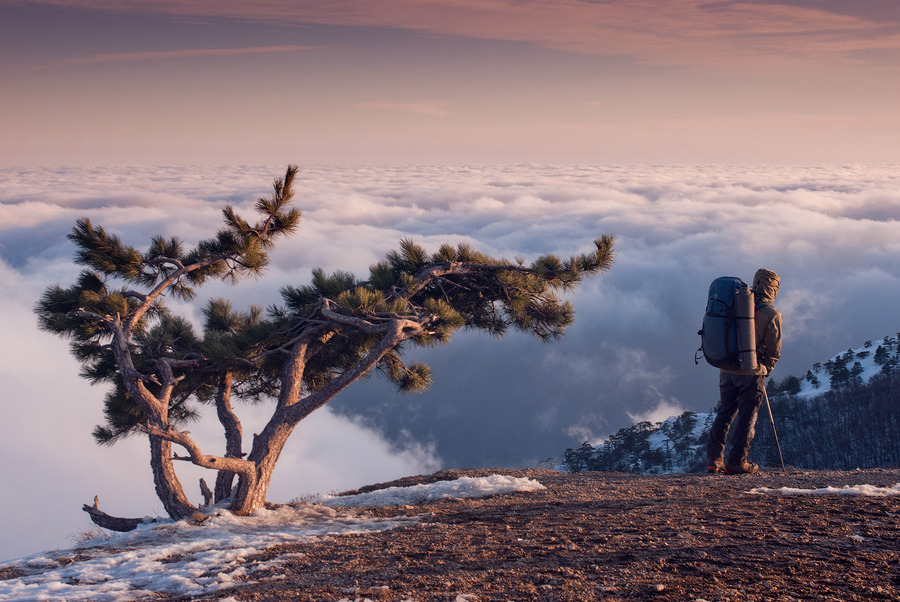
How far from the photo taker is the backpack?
9133 millimetres

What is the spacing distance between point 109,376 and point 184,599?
783 centimetres

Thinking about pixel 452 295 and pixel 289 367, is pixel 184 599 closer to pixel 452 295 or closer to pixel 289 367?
pixel 289 367

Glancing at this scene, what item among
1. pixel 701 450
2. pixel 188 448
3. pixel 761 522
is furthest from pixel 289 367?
A: pixel 701 450

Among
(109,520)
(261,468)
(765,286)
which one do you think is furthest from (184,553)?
(765,286)

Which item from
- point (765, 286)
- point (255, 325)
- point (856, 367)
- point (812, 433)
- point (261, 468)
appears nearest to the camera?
point (765, 286)

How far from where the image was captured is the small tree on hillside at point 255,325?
401 inches

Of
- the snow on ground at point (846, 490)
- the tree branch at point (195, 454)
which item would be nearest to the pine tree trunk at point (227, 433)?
the tree branch at point (195, 454)

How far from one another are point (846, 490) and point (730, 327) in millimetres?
2490

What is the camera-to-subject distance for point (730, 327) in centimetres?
934

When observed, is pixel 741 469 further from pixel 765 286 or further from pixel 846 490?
pixel 765 286

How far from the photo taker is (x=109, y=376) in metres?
12.0

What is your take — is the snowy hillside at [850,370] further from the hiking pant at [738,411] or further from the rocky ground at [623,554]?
the rocky ground at [623,554]

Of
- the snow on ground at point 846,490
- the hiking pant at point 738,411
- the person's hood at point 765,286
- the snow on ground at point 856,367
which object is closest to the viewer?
the snow on ground at point 846,490

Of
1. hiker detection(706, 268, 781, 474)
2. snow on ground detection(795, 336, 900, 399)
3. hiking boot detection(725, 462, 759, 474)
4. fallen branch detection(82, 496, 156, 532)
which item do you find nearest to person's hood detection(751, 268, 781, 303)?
hiker detection(706, 268, 781, 474)
